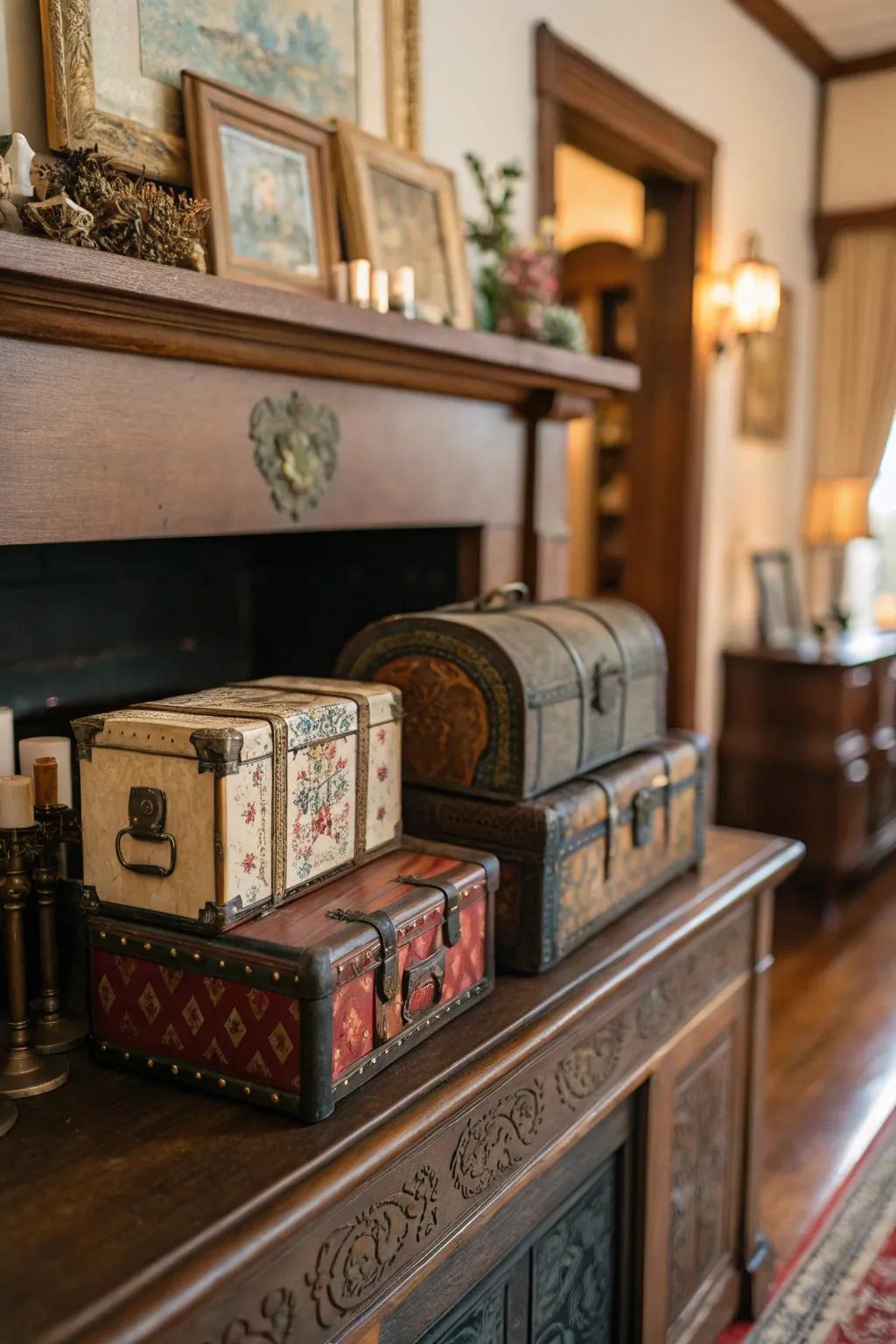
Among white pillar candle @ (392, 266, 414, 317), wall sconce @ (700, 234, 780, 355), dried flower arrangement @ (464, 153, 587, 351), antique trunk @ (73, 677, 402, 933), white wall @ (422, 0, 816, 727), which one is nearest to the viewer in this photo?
→ antique trunk @ (73, 677, 402, 933)

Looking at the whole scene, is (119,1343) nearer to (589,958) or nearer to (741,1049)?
(589,958)

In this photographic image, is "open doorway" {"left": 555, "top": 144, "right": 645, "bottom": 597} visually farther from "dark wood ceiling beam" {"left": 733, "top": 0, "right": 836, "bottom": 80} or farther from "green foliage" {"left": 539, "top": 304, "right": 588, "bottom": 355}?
"green foliage" {"left": 539, "top": 304, "right": 588, "bottom": 355}

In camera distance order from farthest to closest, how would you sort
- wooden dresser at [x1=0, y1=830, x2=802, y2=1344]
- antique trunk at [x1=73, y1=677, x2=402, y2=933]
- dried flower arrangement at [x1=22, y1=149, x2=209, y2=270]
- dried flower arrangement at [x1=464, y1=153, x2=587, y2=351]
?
dried flower arrangement at [x1=464, y1=153, x2=587, y2=351], dried flower arrangement at [x1=22, y1=149, x2=209, y2=270], antique trunk at [x1=73, y1=677, x2=402, y2=933], wooden dresser at [x1=0, y1=830, x2=802, y2=1344]

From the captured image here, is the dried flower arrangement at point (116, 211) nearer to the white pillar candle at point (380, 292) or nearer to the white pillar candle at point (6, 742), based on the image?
the white pillar candle at point (380, 292)

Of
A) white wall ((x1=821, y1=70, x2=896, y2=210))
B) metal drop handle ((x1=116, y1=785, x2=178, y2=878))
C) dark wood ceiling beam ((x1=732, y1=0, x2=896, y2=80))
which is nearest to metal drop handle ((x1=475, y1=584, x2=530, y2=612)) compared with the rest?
metal drop handle ((x1=116, y1=785, x2=178, y2=878))

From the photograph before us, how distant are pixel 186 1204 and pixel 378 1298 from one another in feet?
0.98

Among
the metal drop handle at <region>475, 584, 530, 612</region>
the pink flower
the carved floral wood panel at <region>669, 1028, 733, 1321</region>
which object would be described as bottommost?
the carved floral wood panel at <region>669, 1028, 733, 1321</region>

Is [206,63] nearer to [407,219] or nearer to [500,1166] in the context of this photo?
[407,219]

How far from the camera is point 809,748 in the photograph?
4.52 metres

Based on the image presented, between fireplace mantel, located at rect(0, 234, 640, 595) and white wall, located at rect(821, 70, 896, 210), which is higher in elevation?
white wall, located at rect(821, 70, 896, 210)

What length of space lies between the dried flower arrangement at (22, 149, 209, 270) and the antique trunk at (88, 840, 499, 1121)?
2.80 feet

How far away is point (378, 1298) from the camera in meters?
1.23

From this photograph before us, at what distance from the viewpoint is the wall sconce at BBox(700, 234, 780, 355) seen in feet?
13.8

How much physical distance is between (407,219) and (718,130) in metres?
2.41
